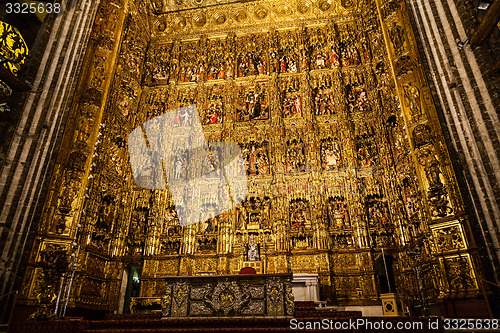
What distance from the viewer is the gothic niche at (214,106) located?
44.4 ft

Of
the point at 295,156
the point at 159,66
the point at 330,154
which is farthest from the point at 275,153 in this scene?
the point at 159,66

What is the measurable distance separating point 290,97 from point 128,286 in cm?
991

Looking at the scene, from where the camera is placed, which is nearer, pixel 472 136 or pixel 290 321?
pixel 290 321

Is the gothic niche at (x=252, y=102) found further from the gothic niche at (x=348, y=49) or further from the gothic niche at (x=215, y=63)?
the gothic niche at (x=348, y=49)

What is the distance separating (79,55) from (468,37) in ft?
36.7

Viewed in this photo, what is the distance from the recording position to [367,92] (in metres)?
12.7

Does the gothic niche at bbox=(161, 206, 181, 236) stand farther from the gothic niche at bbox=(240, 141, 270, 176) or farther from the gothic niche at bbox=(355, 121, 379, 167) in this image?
the gothic niche at bbox=(355, 121, 379, 167)

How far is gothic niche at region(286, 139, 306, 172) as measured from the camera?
1213 cm

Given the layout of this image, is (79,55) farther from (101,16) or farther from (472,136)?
(472,136)

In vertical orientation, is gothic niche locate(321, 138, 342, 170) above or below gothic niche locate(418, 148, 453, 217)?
above

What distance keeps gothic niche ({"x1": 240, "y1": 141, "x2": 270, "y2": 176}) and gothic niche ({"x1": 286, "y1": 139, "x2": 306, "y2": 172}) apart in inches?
34.2

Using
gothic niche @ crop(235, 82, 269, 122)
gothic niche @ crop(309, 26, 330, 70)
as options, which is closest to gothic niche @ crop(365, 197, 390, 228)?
gothic niche @ crop(235, 82, 269, 122)

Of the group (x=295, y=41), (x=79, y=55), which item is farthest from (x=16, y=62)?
(x=295, y=41)

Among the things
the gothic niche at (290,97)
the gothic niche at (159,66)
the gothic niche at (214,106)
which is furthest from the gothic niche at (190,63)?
the gothic niche at (290,97)
